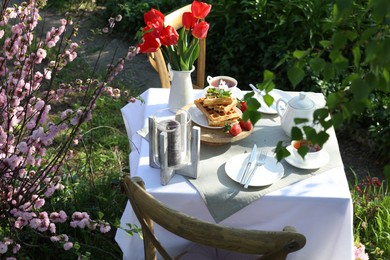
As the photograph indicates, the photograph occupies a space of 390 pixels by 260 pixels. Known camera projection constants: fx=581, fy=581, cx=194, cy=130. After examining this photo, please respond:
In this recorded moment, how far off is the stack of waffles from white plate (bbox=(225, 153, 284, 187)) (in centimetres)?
17

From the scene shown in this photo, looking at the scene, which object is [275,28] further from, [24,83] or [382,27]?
[382,27]

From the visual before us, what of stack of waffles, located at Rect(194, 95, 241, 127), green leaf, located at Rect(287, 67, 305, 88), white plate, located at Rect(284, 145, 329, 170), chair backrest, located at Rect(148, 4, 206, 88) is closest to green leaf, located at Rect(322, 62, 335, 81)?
green leaf, located at Rect(287, 67, 305, 88)

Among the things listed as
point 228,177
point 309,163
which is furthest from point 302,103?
point 228,177

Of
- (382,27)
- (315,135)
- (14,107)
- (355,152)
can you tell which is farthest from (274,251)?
(355,152)

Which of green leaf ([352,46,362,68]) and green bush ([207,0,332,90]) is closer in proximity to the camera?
green leaf ([352,46,362,68])

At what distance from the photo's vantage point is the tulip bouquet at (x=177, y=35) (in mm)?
2240

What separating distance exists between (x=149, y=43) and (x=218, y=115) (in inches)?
15.3

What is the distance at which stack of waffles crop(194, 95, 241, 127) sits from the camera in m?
2.29

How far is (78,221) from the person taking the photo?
7.16ft

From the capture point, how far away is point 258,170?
2.12m

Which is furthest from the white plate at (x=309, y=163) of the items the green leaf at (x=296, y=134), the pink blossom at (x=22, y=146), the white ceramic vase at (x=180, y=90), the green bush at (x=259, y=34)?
the green bush at (x=259, y=34)

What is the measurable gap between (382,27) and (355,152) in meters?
2.90

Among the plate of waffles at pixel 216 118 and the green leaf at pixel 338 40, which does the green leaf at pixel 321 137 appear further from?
the plate of waffles at pixel 216 118

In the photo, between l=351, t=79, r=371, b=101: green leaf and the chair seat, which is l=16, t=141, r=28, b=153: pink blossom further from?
l=351, t=79, r=371, b=101: green leaf
